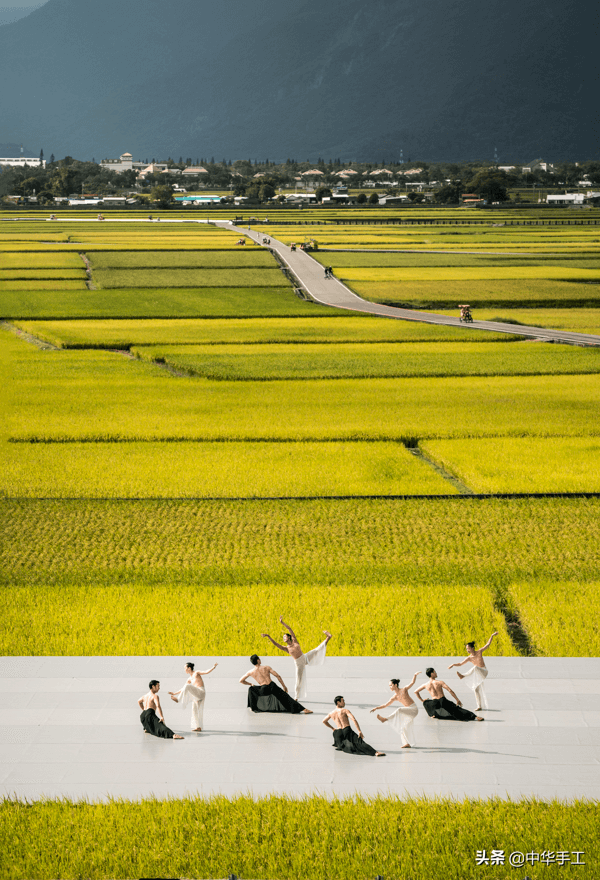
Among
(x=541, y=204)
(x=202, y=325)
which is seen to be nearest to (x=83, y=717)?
(x=202, y=325)

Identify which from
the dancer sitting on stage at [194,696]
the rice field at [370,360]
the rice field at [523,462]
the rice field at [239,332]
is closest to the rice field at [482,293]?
the rice field at [239,332]

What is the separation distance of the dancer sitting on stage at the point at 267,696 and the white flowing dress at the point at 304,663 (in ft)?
0.87

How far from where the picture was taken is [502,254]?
10125cm

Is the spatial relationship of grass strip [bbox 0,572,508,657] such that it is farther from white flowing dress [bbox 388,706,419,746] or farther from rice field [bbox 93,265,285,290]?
rice field [bbox 93,265,285,290]

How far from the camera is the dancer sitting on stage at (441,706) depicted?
538 inches

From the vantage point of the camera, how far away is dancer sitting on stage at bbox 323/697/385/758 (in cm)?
1279

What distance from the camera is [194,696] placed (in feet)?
44.3

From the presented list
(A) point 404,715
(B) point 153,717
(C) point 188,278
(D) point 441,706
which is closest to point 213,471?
(B) point 153,717

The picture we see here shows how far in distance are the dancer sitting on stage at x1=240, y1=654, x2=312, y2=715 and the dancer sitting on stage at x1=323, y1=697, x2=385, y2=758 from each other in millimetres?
1249

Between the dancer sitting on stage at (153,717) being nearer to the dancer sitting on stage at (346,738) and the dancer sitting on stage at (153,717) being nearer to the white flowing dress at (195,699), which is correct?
the white flowing dress at (195,699)

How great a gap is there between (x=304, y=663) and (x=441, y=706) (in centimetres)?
213

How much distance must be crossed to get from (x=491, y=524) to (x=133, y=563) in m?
8.87

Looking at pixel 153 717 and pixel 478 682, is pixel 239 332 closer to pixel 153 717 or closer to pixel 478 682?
pixel 478 682

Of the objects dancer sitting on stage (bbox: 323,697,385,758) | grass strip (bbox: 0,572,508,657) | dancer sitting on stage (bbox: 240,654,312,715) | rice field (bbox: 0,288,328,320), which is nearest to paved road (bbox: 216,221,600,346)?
rice field (bbox: 0,288,328,320)
